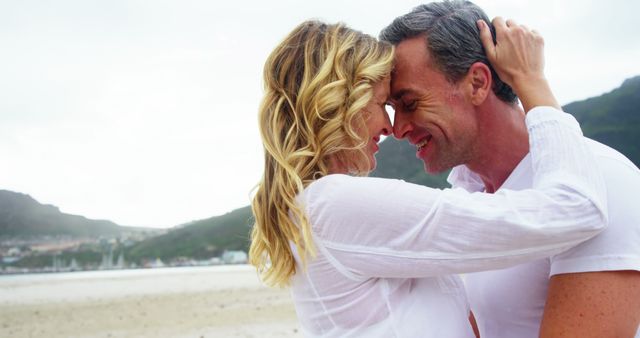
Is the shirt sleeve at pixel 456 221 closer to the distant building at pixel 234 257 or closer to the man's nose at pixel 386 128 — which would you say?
the man's nose at pixel 386 128

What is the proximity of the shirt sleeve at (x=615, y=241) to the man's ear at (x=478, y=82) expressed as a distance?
0.91m

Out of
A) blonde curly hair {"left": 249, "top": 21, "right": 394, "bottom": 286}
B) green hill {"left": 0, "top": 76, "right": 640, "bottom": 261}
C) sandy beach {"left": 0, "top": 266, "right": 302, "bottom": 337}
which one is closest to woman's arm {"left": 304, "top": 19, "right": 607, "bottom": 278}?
blonde curly hair {"left": 249, "top": 21, "right": 394, "bottom": 286}

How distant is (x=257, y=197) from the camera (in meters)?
2.51

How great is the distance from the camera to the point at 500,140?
2.99m

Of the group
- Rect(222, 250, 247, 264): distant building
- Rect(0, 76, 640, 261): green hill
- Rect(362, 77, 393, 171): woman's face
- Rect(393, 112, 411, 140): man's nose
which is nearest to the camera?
Rect(362, 77, 393, 171): woman's face

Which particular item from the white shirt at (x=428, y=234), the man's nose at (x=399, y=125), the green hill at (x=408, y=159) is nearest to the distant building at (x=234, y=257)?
the green hill at (x=408, y=159)

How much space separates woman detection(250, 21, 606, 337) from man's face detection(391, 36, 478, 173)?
325 mm

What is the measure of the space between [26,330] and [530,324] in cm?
2020

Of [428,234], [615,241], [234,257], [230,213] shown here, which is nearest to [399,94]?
[428,234]

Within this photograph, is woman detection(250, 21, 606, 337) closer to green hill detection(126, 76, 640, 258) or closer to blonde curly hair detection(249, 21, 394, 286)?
blonde curly hair detection(249, 21, 394, 286)

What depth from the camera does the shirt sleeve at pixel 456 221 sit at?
1941 millimetres

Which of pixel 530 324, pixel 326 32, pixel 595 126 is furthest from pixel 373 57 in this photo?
pixel 595 126

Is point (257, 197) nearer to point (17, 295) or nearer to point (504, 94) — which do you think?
point (504, 94)

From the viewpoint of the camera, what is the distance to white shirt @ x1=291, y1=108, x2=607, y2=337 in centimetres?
195
